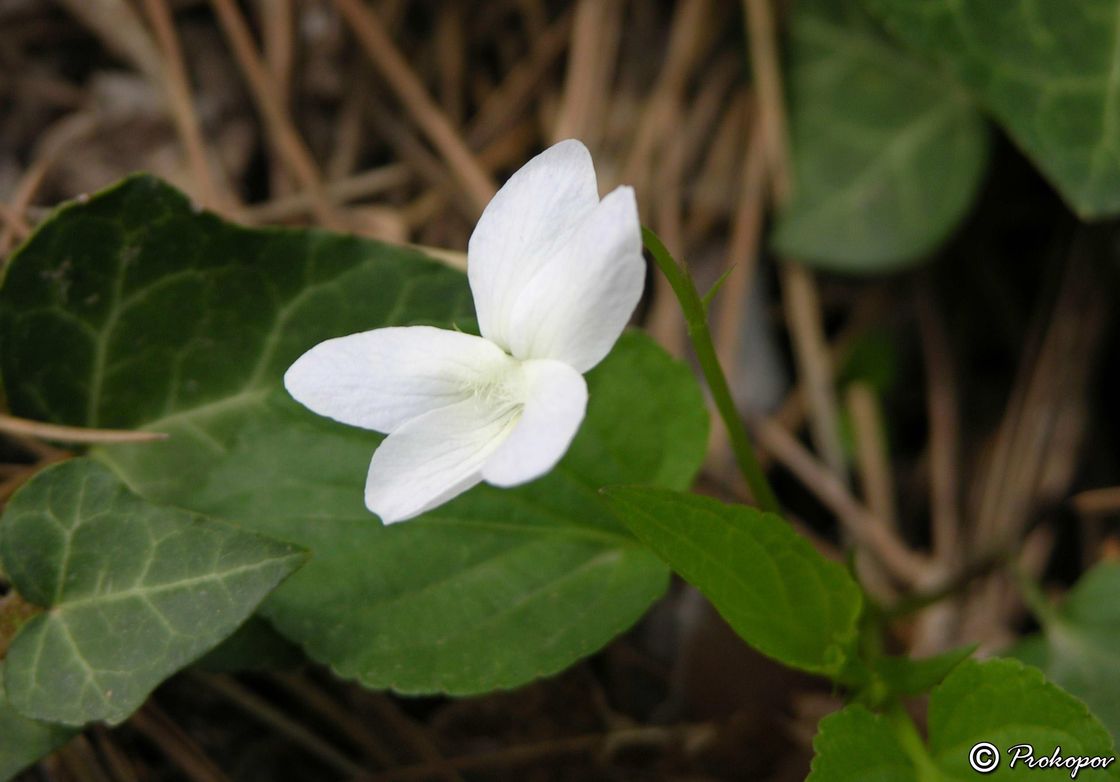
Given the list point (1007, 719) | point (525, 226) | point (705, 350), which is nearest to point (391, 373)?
point (525, 226)

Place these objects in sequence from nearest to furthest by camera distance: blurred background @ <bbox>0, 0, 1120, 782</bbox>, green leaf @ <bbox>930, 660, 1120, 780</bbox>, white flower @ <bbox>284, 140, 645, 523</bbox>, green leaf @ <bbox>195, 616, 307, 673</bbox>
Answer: white flower @ <bbox>284, 140, 645, 523</bbox>
green leaf @ <bbox>930, 660, 1120, 780</bbox>
green leaf @ <bbox>195, 616, 307, 673</bbox>
blurred background @ <bbox>0, 0, 1120, 782</bbox>

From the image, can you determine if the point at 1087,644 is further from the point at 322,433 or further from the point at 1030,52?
the point at 322,433

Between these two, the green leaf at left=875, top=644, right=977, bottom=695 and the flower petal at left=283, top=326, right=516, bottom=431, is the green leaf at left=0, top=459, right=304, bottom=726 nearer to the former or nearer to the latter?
the flower petal at left=283, top=326, right=516, bottom=431

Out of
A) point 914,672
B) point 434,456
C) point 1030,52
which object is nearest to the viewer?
point 434,456

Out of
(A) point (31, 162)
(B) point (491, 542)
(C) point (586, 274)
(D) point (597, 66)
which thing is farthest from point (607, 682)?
(A) point (31, 162)

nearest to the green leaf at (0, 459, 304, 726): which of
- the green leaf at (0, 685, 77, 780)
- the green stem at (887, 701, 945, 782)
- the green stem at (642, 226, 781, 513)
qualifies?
the green leaf at (0, 685, 77, 780)

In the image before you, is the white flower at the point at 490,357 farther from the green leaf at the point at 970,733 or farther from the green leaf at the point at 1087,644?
the green leaf at the point at 1087,644
